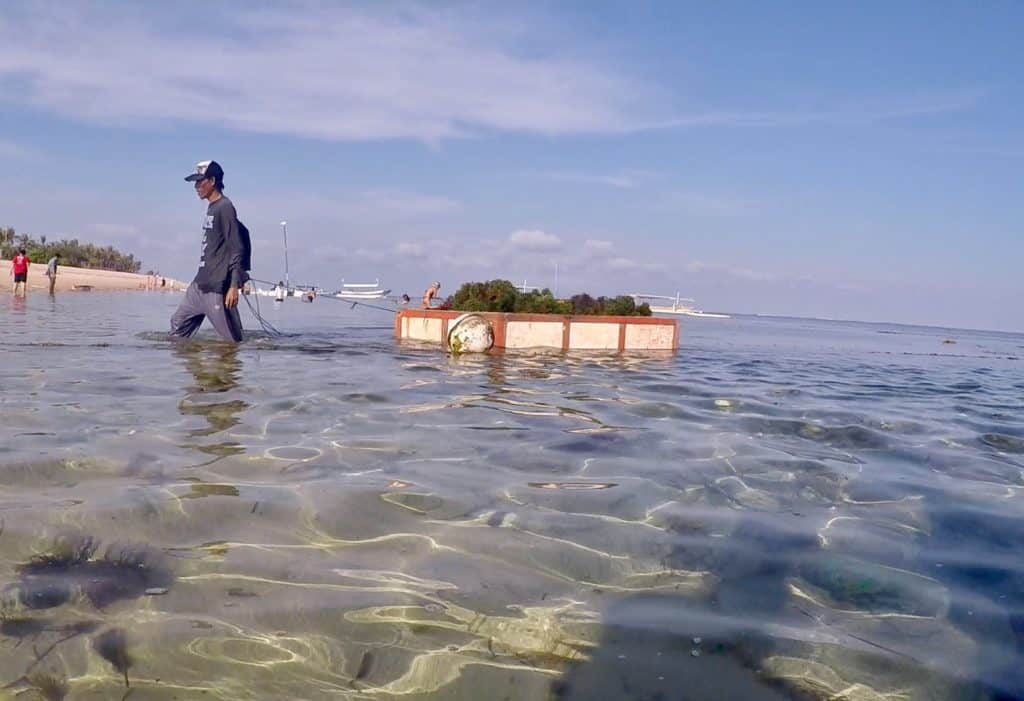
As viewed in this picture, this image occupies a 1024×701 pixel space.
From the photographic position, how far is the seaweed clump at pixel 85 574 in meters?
2.21

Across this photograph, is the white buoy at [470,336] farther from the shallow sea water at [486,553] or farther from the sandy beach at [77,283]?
the sandy beach at [77,283]

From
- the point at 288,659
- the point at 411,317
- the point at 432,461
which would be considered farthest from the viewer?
the point at 411,317

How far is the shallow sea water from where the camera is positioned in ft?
6.57

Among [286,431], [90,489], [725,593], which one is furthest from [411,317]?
[725,593]

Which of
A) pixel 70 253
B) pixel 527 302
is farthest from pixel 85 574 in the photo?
pixel 70 253

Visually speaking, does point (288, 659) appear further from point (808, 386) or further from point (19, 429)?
point (808, 386)

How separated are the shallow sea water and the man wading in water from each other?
155 inches

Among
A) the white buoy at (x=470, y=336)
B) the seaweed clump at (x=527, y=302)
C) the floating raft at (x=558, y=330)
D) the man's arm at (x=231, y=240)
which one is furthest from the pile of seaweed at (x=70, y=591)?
the seaweed clump at (x=527, y=302)

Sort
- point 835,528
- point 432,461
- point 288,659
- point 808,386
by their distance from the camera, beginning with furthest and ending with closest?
1. point 808,386
2. point 432,461
3. point 835,528
4. point 288,659

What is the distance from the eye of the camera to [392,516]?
316 centimetres

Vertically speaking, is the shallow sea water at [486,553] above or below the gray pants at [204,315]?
below

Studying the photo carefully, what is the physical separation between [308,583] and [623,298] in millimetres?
13695

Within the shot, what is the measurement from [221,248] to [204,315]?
43.7 inches

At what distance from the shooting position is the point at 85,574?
2.38m
